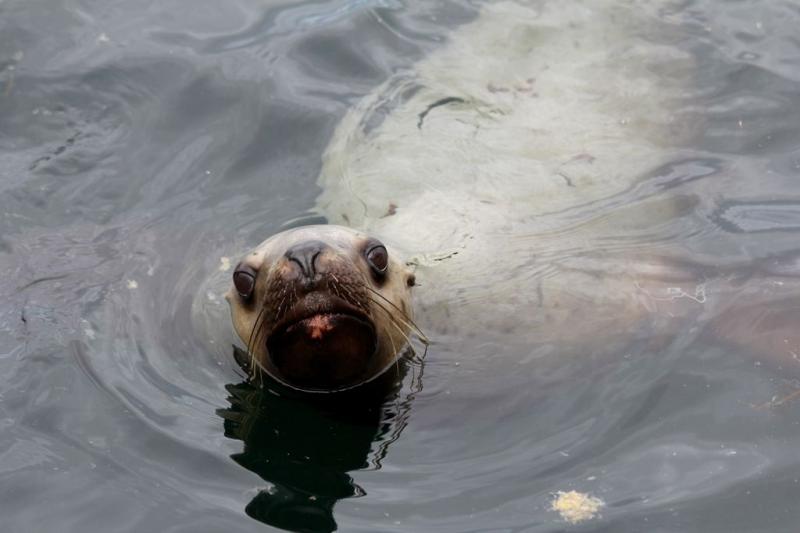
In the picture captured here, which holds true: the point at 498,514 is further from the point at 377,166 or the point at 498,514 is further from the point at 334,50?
the point at 334,50

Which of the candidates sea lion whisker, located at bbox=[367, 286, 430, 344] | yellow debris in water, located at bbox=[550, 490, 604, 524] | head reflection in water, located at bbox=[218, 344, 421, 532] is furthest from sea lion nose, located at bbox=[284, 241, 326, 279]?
yellow debris in water, located at bbox=[550, 490, 604, 524]

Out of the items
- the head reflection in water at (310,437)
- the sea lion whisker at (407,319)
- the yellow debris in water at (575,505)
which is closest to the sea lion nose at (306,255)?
the sea lion whisker at (407,319)

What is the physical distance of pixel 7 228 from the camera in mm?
7008

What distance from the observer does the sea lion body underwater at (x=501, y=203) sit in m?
5.55

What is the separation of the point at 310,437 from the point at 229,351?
3.18ft

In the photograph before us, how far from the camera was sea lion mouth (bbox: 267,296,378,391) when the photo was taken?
5090mm

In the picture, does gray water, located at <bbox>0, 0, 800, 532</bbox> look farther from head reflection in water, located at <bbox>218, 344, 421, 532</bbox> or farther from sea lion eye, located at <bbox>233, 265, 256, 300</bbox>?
sea lion eye, located at <bbox>233, 265, 256, 300</bbox>

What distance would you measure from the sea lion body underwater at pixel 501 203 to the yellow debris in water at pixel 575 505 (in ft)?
4.01

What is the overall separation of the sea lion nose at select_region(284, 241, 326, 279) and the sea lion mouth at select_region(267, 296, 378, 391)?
0.13m

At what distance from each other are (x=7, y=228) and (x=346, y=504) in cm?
333

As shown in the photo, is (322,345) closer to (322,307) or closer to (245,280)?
Result: (322,307)

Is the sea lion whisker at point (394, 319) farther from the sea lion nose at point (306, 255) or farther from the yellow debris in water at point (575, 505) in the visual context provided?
the yellow debris in water at point (575, 505)

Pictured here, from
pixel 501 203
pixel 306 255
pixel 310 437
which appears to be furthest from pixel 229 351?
pixel 501 203

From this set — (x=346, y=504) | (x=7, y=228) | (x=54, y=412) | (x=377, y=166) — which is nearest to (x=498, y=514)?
(x=346, y=504)
